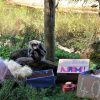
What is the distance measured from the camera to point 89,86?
16.7ft

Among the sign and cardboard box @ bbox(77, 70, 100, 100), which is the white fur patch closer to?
the sign

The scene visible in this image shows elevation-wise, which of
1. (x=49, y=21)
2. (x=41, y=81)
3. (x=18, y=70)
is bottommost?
(x=41, y=81)

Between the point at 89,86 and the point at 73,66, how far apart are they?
1.04 m

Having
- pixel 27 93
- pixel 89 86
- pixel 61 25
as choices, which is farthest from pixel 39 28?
pixel 27 93

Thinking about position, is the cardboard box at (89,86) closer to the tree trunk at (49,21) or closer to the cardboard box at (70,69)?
the cardboard box at (70,69)

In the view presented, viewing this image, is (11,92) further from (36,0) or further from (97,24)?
(36,0)

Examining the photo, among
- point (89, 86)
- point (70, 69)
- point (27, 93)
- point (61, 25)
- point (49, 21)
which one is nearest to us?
point (27, 93)

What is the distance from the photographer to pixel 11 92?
388cm

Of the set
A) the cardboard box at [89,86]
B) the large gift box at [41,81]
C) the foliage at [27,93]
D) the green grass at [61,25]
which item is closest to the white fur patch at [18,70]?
the large gift box at [41,81]

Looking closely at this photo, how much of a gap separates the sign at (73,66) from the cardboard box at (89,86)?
74 centimetres

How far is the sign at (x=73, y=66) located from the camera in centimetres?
602

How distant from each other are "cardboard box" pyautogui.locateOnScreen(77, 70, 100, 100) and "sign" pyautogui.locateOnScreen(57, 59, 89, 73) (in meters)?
0.74

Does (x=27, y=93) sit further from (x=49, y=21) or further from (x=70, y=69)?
(x=49, y=21)

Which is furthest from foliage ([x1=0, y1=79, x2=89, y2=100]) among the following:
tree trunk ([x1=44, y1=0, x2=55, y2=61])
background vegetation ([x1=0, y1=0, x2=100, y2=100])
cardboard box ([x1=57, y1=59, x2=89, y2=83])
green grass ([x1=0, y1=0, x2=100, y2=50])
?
green grass ([x1=0, y1=0, x2=100, y2=50])
